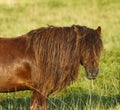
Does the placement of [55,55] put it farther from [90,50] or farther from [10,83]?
[10,83]

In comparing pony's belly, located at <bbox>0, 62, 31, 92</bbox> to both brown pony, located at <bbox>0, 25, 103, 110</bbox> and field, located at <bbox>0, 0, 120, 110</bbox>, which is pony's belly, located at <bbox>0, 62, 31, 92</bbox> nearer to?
brown pony, located at <bbox>0, 25, 103, 110</bbox>

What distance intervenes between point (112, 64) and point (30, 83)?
4209mm

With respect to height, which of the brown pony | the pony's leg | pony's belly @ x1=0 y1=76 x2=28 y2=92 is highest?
the brown pony

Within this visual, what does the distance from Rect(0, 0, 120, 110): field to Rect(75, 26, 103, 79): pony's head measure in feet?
2.46

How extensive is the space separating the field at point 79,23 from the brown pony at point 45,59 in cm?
59

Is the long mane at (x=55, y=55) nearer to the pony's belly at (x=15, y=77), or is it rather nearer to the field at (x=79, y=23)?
the pony's belly at (x=15, y=77)

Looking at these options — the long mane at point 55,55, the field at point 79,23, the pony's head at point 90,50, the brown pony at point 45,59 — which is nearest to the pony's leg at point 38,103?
the brown pony at point 45,59

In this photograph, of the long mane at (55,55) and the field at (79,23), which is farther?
the field at (79,23)

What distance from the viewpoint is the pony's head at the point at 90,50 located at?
19.7 ft

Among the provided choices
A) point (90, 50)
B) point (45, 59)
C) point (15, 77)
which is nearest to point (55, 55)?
point (45, 59)

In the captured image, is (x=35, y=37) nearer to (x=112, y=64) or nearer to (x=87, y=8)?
(x=112, y=64)

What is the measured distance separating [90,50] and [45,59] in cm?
55

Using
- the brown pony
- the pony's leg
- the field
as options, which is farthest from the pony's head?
the field

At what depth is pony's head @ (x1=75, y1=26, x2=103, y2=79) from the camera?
6.02 metres
